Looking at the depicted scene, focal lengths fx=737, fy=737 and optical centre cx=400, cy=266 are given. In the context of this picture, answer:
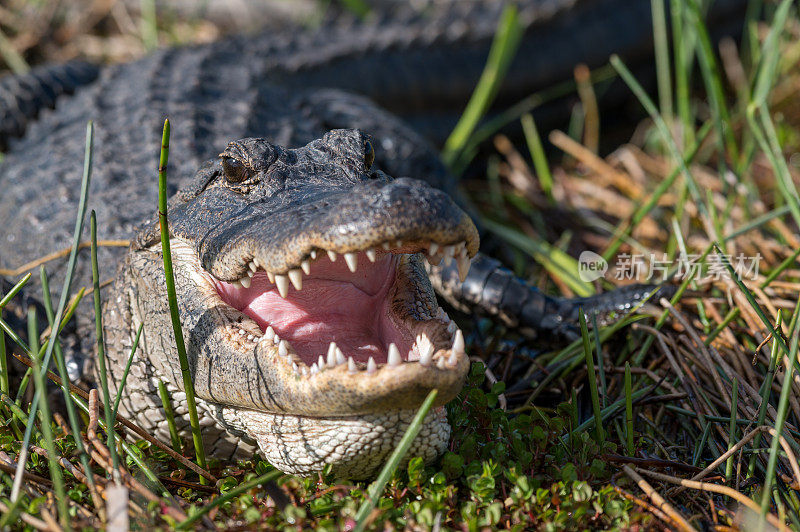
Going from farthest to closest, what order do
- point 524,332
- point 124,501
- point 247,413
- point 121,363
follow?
point 524,332
point 121,363
point 247,413
point 124,501

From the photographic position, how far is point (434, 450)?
2191 mm

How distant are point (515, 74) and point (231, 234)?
3.65m

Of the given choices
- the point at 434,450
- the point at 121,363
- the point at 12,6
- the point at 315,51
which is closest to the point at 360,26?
the point at 315,51

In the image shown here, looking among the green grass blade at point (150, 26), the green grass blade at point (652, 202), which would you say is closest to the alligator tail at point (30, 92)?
the green grass blade at point (150, 26)

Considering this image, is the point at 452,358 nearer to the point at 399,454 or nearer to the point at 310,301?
the point at 399,454

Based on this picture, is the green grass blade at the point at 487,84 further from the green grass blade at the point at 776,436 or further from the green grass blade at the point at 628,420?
the green grass blade at the point at 776,436

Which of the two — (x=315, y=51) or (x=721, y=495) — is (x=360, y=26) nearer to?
(x=315, y=51)

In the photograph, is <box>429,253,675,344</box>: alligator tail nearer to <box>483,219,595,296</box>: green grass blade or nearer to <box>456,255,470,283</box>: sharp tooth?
<box>483,219,595,296</box>: green grass blade

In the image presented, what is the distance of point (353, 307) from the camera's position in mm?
2539

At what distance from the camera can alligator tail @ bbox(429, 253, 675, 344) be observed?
341cm

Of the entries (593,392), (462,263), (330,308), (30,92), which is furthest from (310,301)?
(30,92)

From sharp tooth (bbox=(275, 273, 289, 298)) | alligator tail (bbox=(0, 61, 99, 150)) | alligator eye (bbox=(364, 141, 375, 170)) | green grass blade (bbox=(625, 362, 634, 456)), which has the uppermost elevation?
alligator tail (bbox=(0, 61, 99, 150))

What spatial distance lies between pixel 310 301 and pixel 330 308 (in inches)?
2.9

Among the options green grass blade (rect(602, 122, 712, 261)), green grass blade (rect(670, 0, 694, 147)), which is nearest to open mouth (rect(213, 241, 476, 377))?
green grass blade (rect(602, 122, 712, 261))
